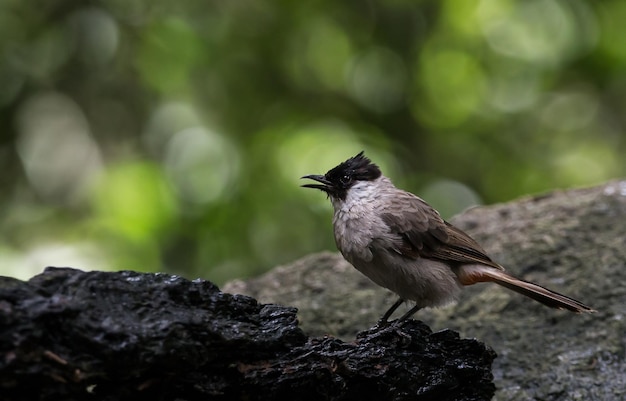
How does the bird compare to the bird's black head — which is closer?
the bird

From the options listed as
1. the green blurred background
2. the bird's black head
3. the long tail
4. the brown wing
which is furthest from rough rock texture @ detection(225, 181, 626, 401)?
the green blurred background

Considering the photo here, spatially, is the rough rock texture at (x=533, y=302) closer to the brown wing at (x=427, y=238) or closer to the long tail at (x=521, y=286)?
the long tail at (x=521, y=286)

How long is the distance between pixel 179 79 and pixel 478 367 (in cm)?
599

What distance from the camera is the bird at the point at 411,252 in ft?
14.0

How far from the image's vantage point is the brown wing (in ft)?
14.4

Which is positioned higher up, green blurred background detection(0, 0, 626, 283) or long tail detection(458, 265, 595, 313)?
green blurred background detection(0, 0, 626, 283)

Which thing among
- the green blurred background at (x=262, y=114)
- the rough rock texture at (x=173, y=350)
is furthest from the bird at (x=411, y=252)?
the green blurred background at (x=262, y=114)

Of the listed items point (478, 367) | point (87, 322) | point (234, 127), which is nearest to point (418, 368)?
point (478, 367)

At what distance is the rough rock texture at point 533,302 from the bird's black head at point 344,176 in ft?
2.81

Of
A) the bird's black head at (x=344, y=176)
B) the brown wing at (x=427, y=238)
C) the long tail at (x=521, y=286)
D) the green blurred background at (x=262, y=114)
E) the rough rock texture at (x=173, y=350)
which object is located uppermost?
the green blurred background at (x=262, y=114)

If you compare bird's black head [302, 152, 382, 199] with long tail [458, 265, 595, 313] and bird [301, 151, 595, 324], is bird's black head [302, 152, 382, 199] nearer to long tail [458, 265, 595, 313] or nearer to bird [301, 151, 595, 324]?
bird [301, 151, 595, 324]

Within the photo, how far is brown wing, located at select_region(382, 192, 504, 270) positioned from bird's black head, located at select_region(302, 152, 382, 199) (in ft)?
1.15

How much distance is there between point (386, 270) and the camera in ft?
14.1

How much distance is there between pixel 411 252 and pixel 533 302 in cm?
115
